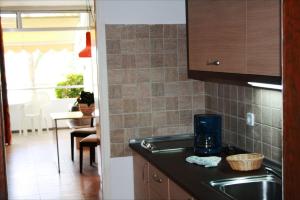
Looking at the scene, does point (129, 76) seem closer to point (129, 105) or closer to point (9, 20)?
point (129, 105)

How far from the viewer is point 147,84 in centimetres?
363

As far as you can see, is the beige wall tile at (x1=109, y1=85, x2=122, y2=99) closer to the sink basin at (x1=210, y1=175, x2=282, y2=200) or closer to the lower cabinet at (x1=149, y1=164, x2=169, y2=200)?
the lower cabinet at (x1=149, y1=164, x2=169, y2=200)

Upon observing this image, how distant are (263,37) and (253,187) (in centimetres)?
84

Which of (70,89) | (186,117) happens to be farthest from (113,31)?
(70,89)

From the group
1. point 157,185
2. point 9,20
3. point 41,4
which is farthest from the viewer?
point 9,20

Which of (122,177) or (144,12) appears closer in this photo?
(144,12)

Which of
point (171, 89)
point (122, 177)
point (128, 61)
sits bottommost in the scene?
point (122, 177)

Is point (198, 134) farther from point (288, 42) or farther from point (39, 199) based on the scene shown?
point (39, 199)

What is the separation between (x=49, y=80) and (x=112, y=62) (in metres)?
7.05

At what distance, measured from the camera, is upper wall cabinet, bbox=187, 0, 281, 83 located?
6.98 ft

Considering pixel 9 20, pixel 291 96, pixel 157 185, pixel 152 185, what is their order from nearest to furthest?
pixel 291 96
pixel 157 185
pixel 152 185
pixel 9 20

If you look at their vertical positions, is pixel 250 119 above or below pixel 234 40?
below

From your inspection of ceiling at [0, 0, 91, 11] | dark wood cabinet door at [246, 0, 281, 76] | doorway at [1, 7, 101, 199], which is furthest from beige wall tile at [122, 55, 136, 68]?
ceiling at [0, 0, 91, 11]

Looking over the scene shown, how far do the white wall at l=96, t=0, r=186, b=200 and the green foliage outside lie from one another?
674cm
